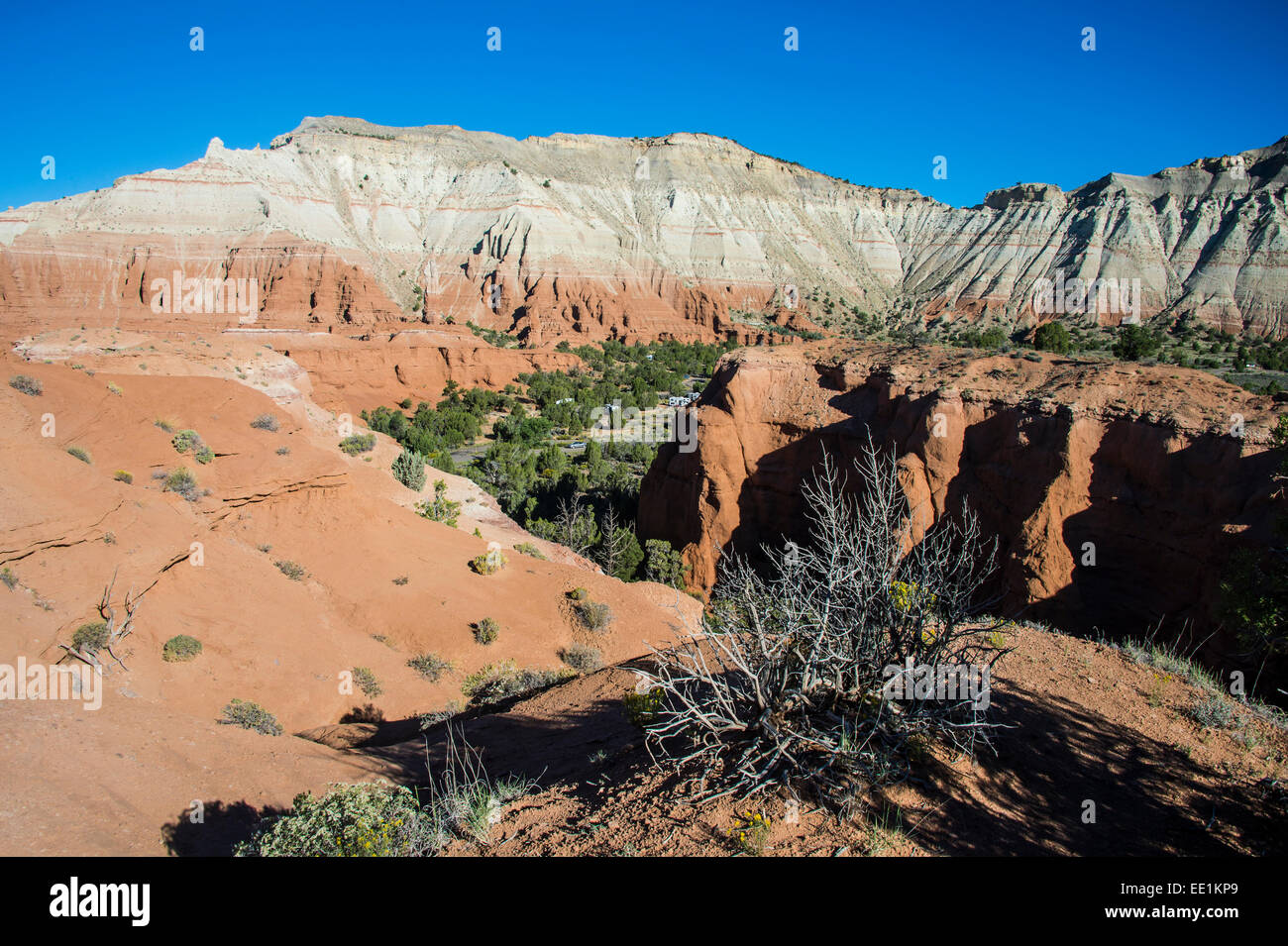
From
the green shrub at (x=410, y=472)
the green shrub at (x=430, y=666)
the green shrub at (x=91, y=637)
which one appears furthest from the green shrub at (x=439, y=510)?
the green shrub at (x=91, y=637)

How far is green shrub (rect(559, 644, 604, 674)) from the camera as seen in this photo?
12.5m

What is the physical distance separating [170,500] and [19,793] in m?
6.40

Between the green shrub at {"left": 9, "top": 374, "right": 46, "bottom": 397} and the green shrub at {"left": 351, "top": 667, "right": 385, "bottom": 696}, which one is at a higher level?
the green shrub at {"left": 9, "top": 374, "right": 46, "bottom": 397}

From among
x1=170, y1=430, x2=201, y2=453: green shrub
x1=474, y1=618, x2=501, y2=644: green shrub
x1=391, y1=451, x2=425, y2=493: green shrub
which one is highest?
x1=170, y1=430, x2=201, y2=453: green shrub

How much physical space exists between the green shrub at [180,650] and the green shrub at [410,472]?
12.0 m

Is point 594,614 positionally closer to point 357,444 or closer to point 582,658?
point 582,658

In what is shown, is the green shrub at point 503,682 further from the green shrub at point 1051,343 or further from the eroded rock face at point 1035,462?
the green shrub at point 1051,343

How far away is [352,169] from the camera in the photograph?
7612cm

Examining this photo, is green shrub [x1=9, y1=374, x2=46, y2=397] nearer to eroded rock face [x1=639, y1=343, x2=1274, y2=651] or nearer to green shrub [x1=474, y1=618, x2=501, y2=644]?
green shrub [x1=474, y1=618, x2=501, y2=644]

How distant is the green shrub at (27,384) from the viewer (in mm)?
11508

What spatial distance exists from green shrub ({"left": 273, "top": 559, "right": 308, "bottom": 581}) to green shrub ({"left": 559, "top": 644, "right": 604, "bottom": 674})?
214 inches

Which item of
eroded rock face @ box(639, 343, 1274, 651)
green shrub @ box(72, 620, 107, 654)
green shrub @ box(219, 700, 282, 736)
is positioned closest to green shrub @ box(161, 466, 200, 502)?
green shrub @ box(72, 620, 107, 654)

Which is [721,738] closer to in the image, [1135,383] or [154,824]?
[154,824]
